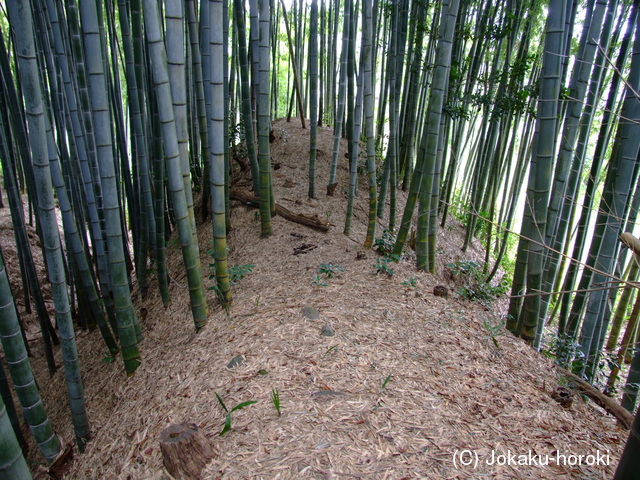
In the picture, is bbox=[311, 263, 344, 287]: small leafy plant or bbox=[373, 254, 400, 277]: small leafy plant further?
bbox=[373, 254, 400, 277]: small leafy plant

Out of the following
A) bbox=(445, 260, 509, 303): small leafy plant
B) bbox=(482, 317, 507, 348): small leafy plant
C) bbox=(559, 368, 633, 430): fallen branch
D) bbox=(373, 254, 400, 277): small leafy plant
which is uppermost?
bbox=(373, 254, 400, 277): small leafy plant

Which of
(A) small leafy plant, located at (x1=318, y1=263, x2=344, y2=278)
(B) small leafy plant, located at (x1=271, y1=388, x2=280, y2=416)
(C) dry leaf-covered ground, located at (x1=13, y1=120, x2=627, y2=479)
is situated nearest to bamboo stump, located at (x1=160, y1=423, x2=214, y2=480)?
(C) dry leaf-covered ground, located at (x1=13, y1=120, x2=627, y2=479)

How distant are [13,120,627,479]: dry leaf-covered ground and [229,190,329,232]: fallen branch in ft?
3.15

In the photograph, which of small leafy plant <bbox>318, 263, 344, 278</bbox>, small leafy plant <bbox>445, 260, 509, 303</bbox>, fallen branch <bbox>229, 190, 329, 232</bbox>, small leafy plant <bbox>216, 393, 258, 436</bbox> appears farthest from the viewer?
fallen branch <bbox>229, 190, 329, 232</bbox>

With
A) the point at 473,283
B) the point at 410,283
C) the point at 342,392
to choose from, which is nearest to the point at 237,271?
the point at 410,283

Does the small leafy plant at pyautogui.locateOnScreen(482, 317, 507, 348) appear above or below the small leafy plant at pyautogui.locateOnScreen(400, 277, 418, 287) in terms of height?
below

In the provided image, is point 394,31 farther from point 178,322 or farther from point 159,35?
point 178,322

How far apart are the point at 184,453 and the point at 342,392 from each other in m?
0.76

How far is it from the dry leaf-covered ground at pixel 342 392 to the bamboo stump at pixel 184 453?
0.15ft

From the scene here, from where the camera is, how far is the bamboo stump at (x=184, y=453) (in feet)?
5.22

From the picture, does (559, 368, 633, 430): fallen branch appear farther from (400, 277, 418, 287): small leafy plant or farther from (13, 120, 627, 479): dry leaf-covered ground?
(400, 277, 418, 287): small leafy plant

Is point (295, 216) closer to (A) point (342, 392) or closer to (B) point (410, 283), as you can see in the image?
(B) point (410, 283)

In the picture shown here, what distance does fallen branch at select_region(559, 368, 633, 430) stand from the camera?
2105mm

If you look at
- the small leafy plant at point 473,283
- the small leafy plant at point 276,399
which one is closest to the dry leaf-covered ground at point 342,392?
the small leafy plant at point 276,399
